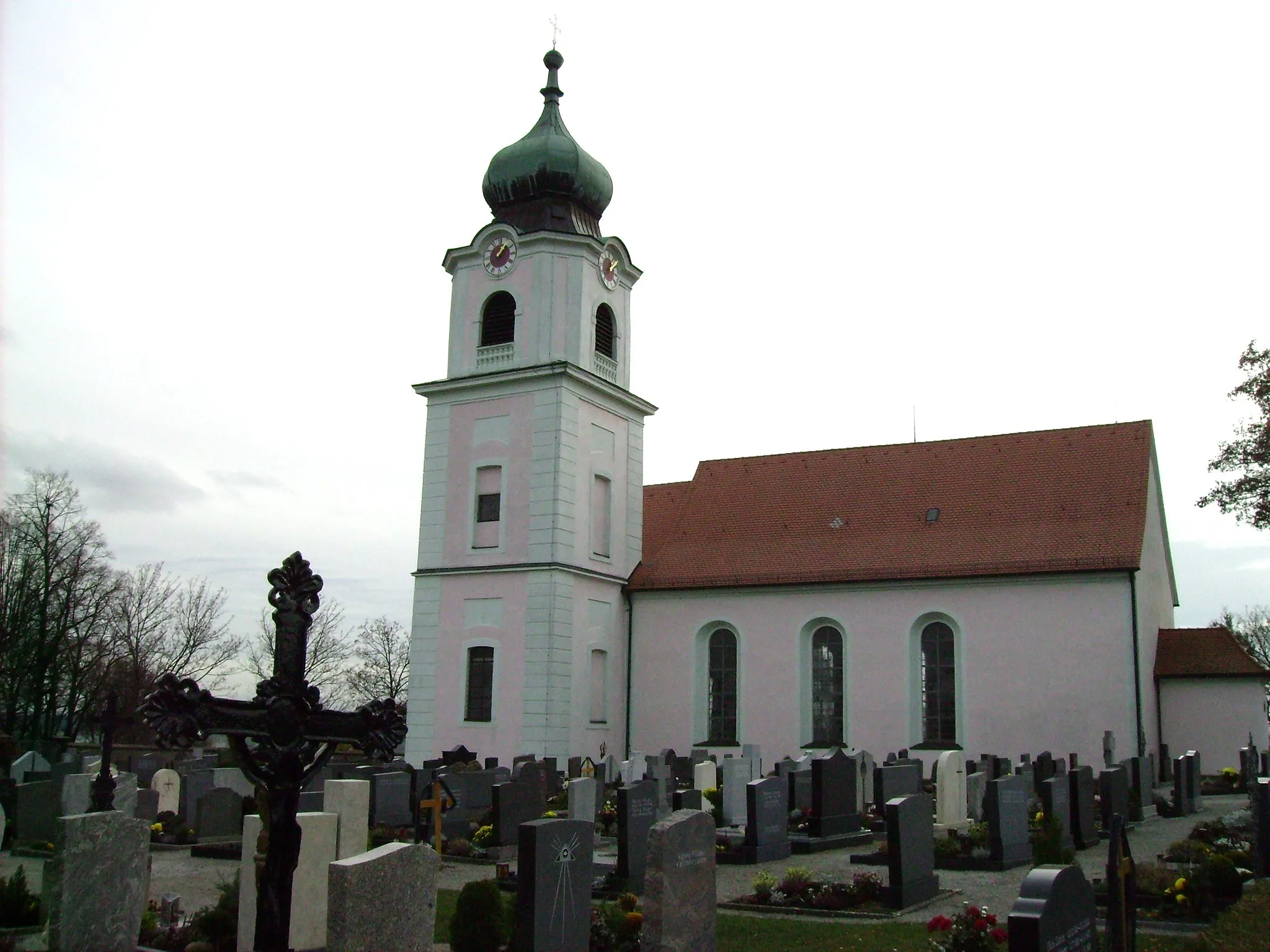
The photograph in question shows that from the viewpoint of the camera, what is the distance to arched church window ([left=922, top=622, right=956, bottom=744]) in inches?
1019

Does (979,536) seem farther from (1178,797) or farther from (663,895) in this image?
(663,895)

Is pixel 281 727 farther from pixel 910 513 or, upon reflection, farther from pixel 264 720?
pixel 910 513

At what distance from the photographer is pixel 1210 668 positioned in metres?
24.8

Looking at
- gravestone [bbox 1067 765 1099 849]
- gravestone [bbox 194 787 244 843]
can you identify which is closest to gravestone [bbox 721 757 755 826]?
gravestone [bbox 1067 765 1099 849]

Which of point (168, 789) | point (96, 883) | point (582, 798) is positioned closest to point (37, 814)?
point (168, 789)

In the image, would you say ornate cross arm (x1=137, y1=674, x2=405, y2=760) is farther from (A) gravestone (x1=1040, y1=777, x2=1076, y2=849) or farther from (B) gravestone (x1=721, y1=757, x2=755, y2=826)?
(B) gravestone (x1=721, y1=757, x2=755, y2=826)

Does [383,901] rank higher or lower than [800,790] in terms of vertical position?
lower

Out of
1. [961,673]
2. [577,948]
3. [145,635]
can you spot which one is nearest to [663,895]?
[577,948]

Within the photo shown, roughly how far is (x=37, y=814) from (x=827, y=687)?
1664cm

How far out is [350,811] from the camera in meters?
11.1

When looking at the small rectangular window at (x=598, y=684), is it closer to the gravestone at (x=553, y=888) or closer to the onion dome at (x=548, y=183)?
the onion dome at (x=548, y=183)

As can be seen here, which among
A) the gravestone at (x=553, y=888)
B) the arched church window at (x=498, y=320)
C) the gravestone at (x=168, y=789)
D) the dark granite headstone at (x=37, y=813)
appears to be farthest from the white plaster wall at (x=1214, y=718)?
the dark granite headstone at (x=37, y=813)

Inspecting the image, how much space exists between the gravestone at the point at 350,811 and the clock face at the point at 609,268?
66.0 feet

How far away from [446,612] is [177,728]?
22.5 meters
